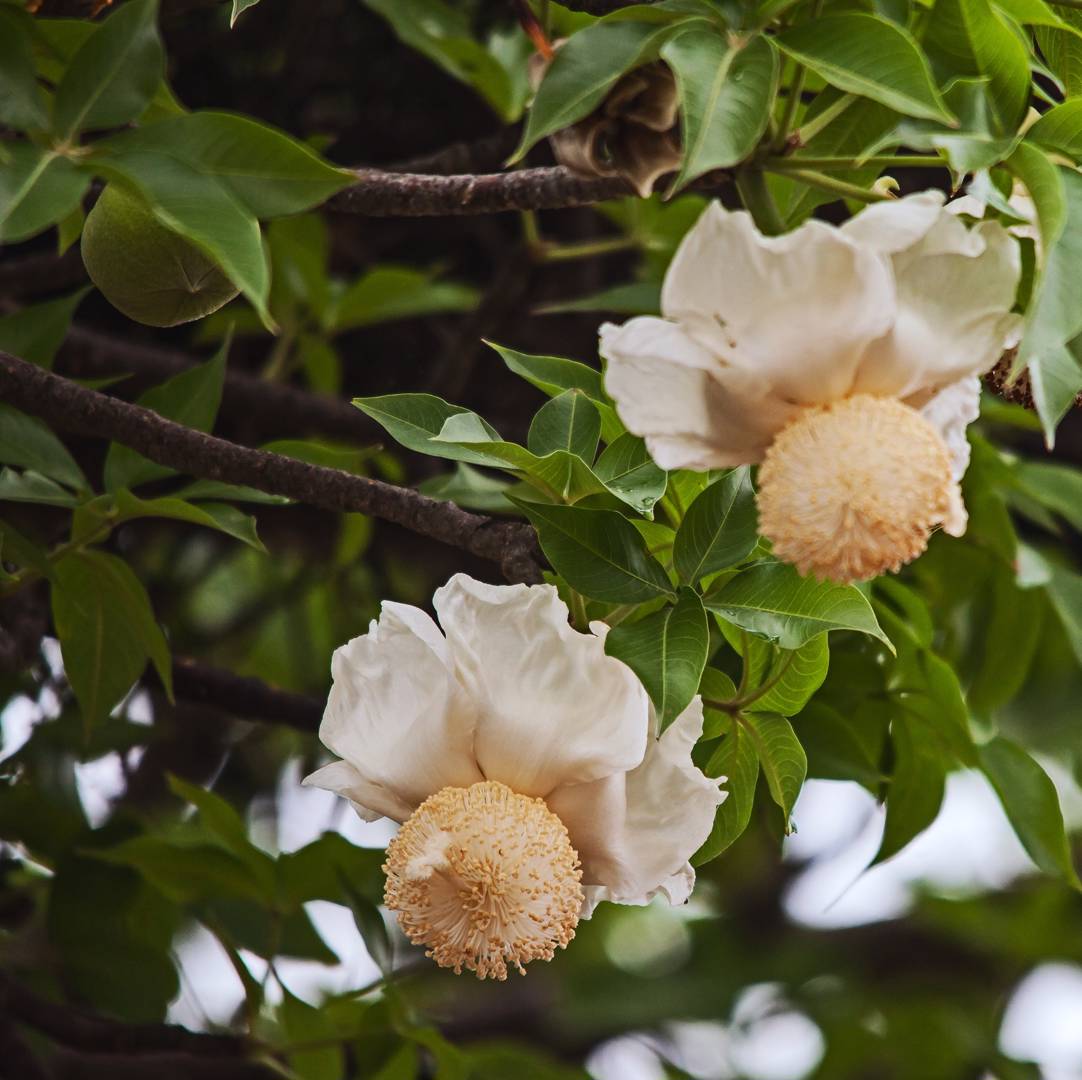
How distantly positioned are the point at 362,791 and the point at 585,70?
308 millimetres

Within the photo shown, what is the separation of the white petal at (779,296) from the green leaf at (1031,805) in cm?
41

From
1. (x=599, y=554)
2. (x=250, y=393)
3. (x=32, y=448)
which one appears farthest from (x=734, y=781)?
(x=250, y=393)

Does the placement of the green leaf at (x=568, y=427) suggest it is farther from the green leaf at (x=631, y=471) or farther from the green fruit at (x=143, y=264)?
the green fruit at (x=143, y=264)

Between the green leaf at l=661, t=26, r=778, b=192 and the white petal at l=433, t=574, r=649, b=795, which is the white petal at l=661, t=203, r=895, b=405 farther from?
the white petal at l=433, t=574, r=649, b=795

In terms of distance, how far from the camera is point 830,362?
0.49m

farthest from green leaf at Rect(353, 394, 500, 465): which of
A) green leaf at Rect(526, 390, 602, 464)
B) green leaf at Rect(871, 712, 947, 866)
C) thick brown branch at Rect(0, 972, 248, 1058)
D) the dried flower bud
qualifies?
thick brown branch at Rect(0, 972, 248, 1058)

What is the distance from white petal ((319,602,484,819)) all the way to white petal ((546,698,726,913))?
5 cm

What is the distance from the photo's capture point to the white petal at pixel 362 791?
0.57 meters

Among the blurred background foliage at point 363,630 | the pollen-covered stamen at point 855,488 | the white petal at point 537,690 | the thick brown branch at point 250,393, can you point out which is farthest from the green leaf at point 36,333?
the pollen-covered stamen at point 855,488

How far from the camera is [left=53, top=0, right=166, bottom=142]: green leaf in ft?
1.74

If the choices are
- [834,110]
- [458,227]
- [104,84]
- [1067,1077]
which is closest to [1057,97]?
[834,110]

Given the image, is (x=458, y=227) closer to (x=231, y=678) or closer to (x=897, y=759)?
(x=231, y=678)

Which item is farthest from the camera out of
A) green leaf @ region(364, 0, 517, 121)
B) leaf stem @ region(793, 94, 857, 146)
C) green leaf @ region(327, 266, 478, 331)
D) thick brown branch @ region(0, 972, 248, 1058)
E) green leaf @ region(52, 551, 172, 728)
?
green leaf @ region(327, 266, 478, 331)

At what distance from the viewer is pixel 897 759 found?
831mm
